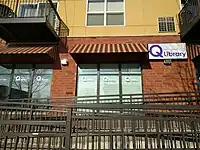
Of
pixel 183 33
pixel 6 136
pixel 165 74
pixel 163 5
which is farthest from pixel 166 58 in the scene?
pixel 6 136

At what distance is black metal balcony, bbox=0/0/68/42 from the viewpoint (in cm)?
1024

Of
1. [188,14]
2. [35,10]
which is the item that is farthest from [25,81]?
[188,14]

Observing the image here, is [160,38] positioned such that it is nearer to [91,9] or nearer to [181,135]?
[91,9]

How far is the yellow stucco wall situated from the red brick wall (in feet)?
2.53

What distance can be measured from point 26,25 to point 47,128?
5992 millimetres

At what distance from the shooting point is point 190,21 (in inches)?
411

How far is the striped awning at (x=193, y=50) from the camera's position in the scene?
1072 cm

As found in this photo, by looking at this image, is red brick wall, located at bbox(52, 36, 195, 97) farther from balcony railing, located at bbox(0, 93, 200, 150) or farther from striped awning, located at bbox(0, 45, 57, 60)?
balcony railing, located at bbox(0, 93, 200, 150)

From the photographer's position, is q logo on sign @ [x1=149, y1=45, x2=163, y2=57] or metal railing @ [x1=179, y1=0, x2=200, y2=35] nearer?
metal railing @ [x1=179, y1=0, x2=200, y2=35]

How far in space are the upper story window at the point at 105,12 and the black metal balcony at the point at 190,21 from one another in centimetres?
307

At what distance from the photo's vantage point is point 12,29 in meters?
10.8

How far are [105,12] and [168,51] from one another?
4.01m

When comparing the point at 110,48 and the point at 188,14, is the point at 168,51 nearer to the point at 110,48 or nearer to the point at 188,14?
the point at 188,14

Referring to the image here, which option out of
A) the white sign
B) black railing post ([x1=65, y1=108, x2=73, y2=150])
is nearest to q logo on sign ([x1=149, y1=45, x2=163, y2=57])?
the white sign
